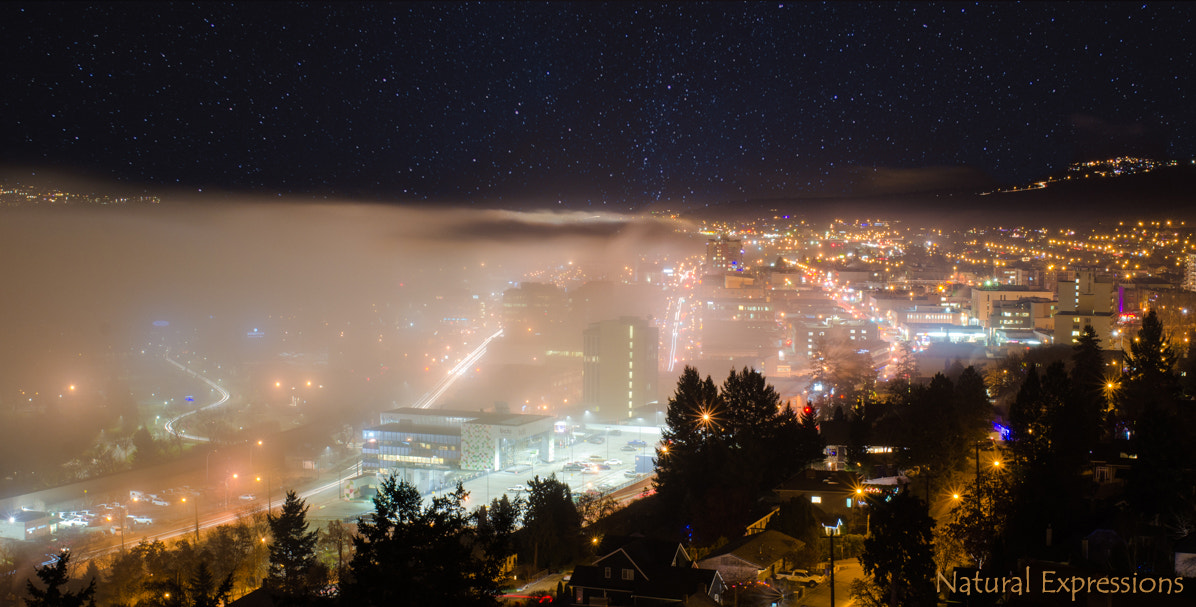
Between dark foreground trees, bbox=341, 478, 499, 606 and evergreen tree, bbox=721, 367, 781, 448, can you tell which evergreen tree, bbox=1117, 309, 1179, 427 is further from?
dark foreground trees, bbox=341, 478, 499, 606

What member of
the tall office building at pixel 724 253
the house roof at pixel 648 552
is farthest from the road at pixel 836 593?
the tall office building at pixel 724 253

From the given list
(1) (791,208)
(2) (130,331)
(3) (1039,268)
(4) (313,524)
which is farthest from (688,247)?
(4) (313,524)

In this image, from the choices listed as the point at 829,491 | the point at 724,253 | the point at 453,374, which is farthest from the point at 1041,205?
the point at 829,491

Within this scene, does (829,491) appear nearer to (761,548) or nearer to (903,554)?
(761,548)

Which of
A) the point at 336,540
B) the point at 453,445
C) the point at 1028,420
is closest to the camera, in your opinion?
the point at 1028,420

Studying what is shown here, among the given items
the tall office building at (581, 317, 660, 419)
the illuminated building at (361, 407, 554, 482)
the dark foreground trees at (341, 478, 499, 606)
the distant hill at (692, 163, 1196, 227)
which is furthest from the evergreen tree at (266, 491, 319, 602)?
the distant hill at (692, 163, 1196, 227)
